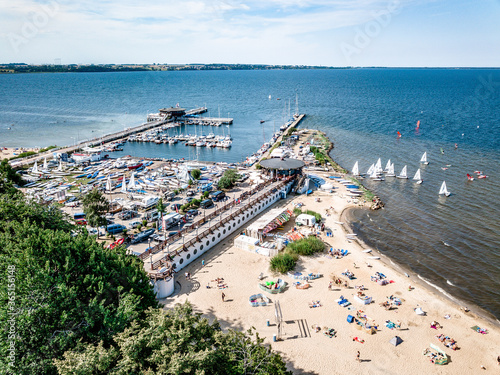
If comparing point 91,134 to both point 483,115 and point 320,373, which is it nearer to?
point 320,373

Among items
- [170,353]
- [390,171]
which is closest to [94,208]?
[170,353]

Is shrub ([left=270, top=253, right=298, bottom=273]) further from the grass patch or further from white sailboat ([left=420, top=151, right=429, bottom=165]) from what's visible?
white sailboat ([left=420, top=151, right=429, bottom=165])

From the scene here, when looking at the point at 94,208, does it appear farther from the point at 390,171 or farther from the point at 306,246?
the point at 390,171

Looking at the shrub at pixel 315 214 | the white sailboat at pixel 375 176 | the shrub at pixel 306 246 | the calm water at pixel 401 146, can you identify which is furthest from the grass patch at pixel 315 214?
the white sailboat at pixel 375 176

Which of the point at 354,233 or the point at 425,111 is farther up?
the point at 425,111

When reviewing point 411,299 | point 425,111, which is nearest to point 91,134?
point 411,299

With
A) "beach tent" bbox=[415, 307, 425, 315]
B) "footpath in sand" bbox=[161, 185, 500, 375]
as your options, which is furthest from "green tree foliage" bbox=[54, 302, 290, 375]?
"beach tent" bbox=[415, 307, 425, 315]

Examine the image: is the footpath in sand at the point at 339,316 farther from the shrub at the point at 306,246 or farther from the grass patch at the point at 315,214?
the grass patch at the point at 315,214
